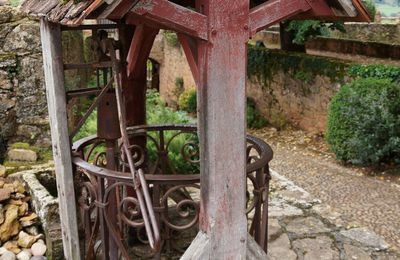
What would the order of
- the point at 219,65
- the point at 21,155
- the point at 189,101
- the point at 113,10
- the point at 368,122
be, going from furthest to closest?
the point at 189,101 < the point at 368,122 < the point at 21,155 < the point at 219,65 < the point at 113,10

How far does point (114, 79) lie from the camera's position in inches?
135

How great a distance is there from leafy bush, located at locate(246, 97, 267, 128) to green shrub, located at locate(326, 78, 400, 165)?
143 inches

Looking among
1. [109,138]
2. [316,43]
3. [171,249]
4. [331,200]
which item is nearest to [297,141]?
[331,200]

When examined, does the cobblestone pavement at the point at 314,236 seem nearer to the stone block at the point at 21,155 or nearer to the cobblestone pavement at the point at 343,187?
the cobblestone pavement at the point at 343,187

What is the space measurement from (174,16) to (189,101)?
43.8 feet

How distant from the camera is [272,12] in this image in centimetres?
274

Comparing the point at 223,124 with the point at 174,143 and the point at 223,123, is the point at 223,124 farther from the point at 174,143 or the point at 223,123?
the point at 174,143

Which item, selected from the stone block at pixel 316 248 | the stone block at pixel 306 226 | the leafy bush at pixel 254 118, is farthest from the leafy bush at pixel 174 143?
the leafy bush at pixel 254 118

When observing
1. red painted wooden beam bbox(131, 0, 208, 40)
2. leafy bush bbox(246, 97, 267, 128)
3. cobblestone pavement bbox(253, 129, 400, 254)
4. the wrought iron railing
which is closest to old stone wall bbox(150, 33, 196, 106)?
leafy bush bbox(246, 97, 267, 128)

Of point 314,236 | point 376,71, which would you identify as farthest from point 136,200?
point 376,71

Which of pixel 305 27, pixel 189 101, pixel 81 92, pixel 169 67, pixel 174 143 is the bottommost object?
pixel 189 101

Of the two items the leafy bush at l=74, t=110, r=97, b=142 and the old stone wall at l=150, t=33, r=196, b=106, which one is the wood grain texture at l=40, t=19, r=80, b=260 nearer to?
the leafy bush at l=74, t=110, r=97, b=142

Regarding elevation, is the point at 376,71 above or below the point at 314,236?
above

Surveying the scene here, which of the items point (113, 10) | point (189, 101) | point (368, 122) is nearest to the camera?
point (113, 10)
